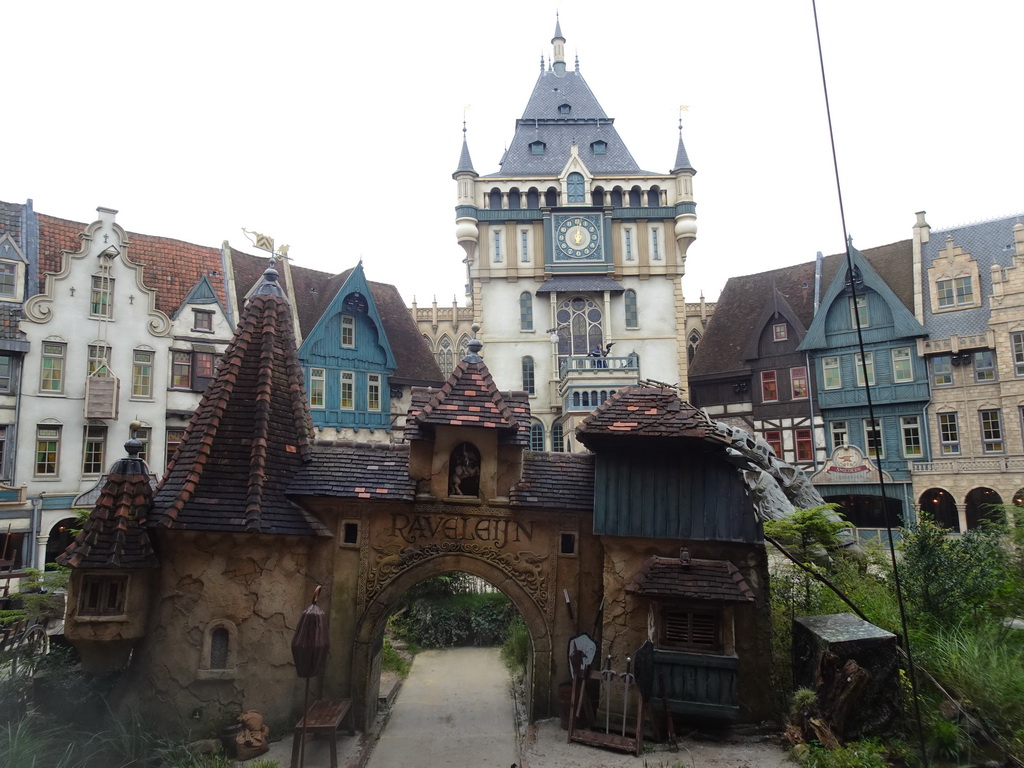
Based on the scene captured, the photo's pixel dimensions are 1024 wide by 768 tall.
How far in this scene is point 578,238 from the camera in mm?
34625

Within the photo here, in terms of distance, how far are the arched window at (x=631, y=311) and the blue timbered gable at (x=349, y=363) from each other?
40.4 feet

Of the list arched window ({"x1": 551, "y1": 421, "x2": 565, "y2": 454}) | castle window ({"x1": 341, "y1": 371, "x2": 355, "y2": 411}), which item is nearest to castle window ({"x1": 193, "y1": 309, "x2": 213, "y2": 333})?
castle window ({"x1": 341, "y1": 371, "x2": 355, "y2": 411})

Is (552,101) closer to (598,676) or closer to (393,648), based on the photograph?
(393,648)

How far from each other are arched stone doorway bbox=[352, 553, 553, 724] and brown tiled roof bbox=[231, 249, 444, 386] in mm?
19233

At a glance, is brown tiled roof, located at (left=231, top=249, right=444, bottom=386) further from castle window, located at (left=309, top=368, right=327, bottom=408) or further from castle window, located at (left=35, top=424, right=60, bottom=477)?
castle window, located at (left=35, top=424, right=60, bottom=477)

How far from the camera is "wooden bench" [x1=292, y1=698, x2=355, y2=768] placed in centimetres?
974

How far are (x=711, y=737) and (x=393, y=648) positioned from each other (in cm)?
1101

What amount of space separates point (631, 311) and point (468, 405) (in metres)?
24.7

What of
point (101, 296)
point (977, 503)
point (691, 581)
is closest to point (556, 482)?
point (691, 581)

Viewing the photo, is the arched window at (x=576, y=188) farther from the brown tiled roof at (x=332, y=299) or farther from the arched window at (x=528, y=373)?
the brown tiled roof at (x=332, y=299)

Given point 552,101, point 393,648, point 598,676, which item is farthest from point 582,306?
point 598,676

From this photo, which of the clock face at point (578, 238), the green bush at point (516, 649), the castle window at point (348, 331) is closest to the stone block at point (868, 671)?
the green bush at point (516, 649)

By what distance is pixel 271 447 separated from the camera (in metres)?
11.7

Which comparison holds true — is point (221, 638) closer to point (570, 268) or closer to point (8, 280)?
point (8, 280)
